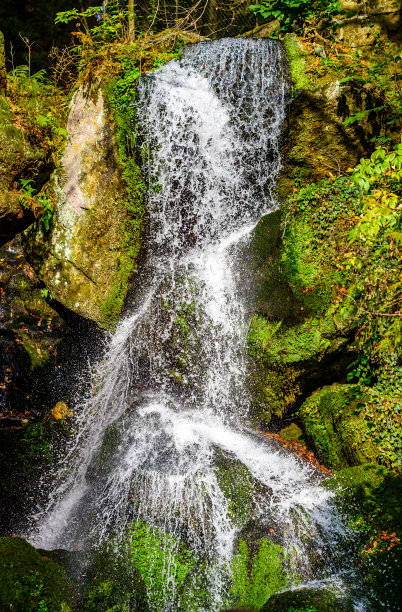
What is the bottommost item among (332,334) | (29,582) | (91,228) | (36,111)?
(29,582)

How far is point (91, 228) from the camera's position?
22.3ft

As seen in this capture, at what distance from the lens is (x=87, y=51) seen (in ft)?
23.6

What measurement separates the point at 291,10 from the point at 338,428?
714 centimetres

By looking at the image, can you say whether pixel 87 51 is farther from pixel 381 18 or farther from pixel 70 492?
pixel 70 492

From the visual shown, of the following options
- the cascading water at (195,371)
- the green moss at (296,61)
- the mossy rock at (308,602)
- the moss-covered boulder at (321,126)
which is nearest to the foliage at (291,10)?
the green moss at (296,61)

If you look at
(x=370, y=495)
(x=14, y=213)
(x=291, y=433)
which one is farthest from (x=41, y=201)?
(x=370, y=495)

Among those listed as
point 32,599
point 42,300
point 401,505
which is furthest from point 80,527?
point 42,300

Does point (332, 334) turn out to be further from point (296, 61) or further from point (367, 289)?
point (296, 61)

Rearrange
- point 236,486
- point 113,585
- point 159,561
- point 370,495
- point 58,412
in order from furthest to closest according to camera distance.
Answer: point 58,412, point 236,486, point 370,495, point 159,561, point 113,585

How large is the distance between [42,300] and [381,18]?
8.47 meters

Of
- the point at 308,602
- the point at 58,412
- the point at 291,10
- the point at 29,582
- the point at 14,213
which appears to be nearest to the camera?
the point at 308,602

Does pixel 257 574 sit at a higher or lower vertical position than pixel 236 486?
lower

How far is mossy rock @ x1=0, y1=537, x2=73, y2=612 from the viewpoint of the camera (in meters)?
3.13

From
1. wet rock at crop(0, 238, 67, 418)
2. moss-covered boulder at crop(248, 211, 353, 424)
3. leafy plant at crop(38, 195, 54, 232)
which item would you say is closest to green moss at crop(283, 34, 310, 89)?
moss-covered boulder at crop(248, 211, 353, 424)
